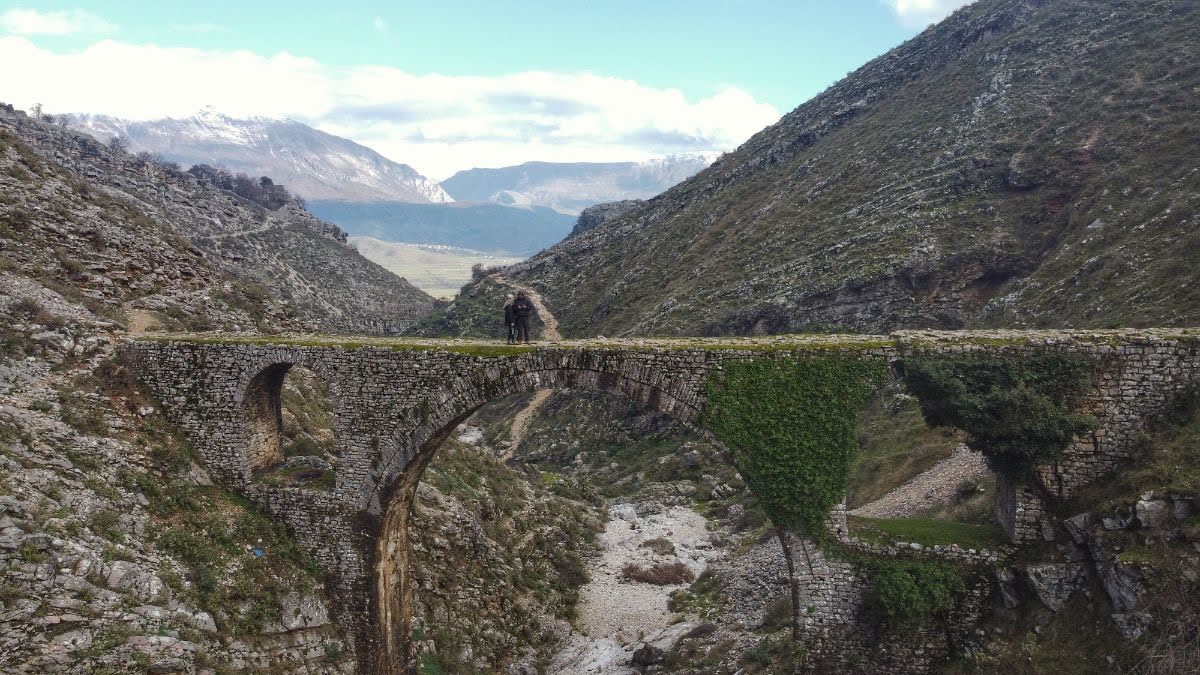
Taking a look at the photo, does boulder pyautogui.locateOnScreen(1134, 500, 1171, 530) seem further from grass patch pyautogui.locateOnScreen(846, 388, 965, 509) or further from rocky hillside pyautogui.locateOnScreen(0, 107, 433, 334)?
rocky hillside pyautogui.locateOnScreen(0, 107, 433, 334)

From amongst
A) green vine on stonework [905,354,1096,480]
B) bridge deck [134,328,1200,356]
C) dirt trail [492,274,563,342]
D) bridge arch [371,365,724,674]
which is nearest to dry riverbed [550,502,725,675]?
bridge arch [371,365,724,674]

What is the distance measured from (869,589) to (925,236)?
92.1ft

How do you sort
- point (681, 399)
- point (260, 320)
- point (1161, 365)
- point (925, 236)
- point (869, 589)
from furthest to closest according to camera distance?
point (925, 236)
point (260, 320)
point (681, 399)
point (869, 589)
point (1161, 365)

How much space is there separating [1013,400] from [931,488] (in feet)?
26.7

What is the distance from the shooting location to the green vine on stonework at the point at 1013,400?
36.4ft

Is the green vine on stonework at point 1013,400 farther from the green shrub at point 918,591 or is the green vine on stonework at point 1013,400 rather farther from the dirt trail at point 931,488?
the dirt trail at point 931,488

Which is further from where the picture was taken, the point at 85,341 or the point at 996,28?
the point at 996,28

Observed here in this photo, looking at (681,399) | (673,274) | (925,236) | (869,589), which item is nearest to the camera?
(869,589)

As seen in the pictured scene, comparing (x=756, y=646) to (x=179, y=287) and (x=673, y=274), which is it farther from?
(x=673, y=274)

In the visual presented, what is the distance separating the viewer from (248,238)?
6206cm

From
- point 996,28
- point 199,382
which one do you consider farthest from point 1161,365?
point 996,28

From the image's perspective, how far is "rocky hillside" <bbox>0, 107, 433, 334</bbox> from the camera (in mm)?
51406

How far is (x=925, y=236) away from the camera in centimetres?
3472

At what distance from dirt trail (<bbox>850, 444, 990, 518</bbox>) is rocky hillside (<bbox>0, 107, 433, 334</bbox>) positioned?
40.3 m
